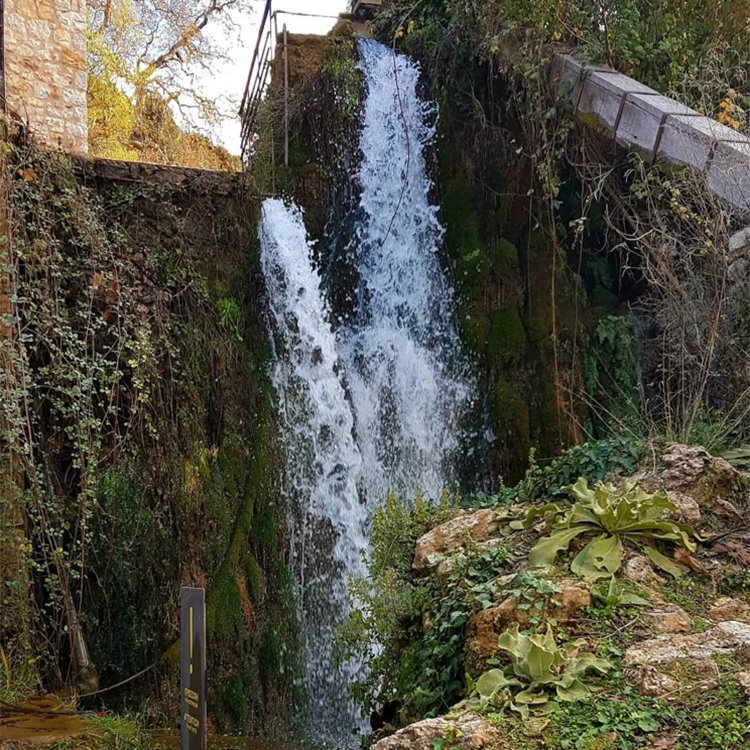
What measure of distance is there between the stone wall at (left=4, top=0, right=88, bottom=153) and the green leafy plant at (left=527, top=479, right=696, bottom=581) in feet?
17.8

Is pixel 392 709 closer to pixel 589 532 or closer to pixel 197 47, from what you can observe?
pixel 589 532

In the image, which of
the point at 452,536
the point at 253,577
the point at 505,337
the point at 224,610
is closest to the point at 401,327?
the point at 505,337

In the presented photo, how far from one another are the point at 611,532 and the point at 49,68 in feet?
19.5

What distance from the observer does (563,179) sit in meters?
8.73

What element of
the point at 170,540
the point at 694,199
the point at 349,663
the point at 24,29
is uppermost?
the point at 24,29

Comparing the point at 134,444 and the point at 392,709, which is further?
the point at 134,444

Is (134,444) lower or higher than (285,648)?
higher

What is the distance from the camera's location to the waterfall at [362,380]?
7281 millimetres

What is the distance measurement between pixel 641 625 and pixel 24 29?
654cm

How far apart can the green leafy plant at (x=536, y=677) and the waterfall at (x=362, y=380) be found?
413 centimetres

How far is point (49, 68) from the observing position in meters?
6.94

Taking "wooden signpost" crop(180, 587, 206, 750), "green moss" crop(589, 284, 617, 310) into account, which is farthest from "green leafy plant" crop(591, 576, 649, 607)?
"green moss" crop(589, 284, 617, 310)

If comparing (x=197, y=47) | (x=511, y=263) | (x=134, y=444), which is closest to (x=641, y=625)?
(x=134, y=444)

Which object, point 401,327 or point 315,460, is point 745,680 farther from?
point 401,327
